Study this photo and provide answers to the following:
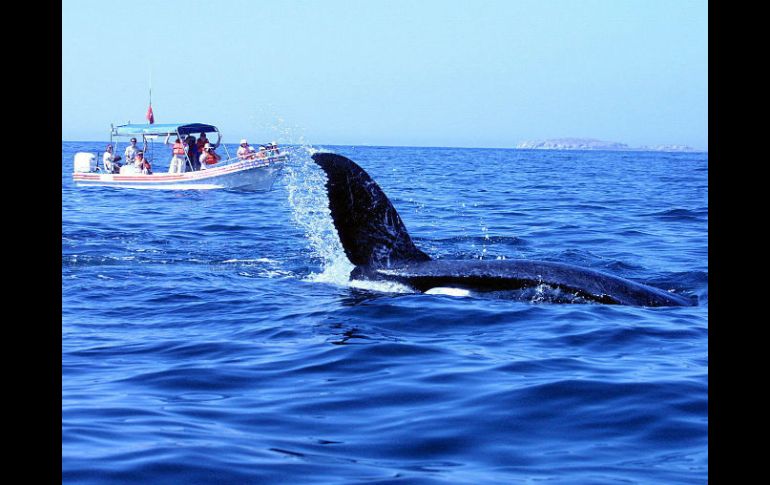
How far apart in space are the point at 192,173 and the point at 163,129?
7.55 ft

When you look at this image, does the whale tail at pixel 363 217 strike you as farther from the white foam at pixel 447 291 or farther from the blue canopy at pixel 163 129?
the blue canopy at pixel 163 129

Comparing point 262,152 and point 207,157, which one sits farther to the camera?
point 262,152

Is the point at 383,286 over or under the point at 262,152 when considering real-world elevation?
under

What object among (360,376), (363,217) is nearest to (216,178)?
(363,217)

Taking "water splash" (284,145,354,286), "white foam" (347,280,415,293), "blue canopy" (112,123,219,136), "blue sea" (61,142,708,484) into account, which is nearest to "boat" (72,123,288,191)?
"blue canopy" (112,123,219,136)

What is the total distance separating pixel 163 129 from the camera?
34.1 m

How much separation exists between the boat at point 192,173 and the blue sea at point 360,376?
1824 cm

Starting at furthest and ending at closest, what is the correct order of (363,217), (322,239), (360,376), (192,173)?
(192,173)
(322,239)
(363,217)
(360,376)

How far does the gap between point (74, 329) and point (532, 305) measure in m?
4.48

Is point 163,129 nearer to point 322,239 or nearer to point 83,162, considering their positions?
point 83,162

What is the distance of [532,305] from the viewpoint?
30.8 feet

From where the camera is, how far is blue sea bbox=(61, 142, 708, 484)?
4395 mm
